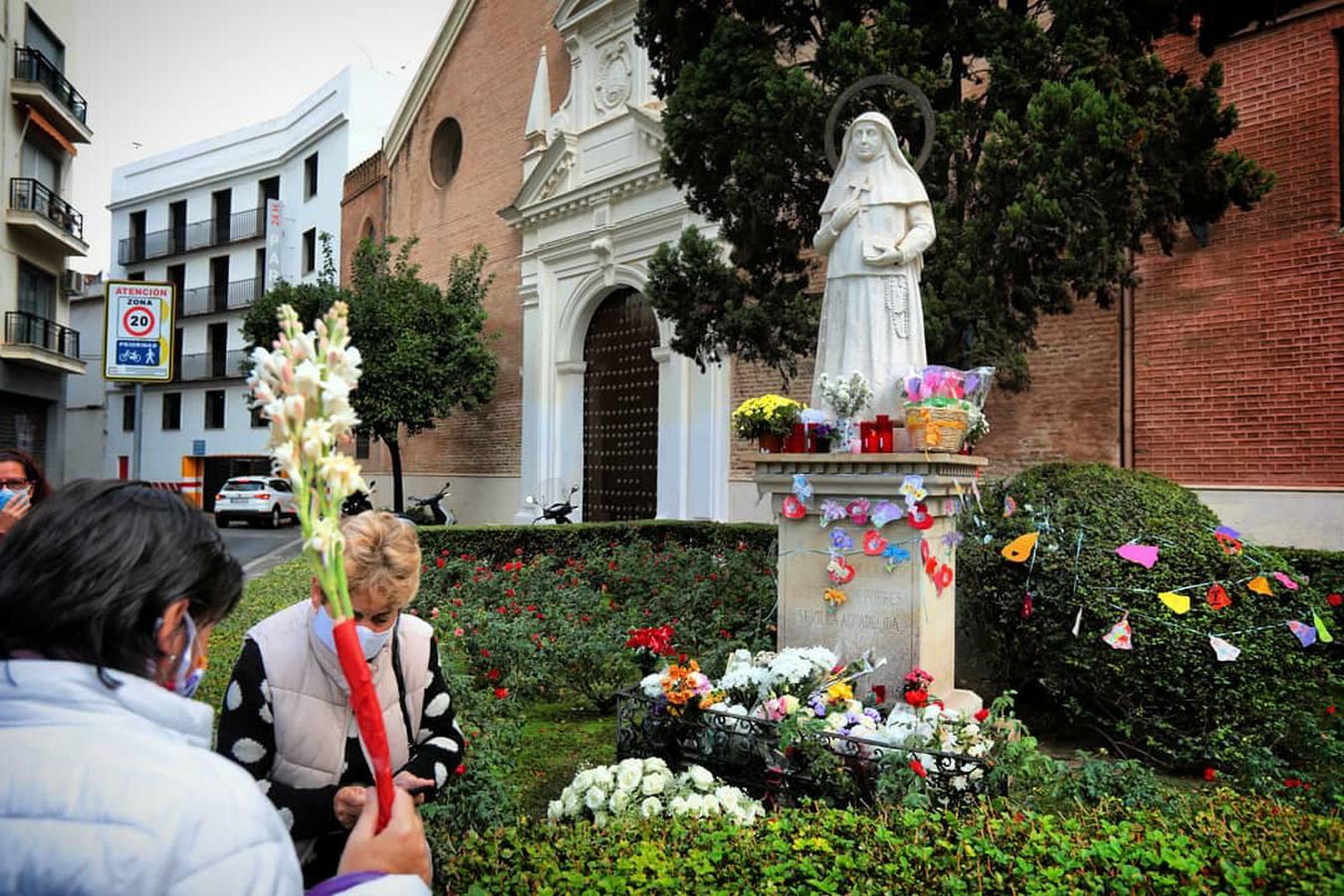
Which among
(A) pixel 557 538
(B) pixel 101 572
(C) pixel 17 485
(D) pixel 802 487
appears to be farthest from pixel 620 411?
(B) pixel 101 572

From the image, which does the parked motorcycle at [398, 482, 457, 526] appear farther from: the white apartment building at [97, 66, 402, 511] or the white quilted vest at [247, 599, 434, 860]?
the white quilted vest at [247, 599, 434, 860]

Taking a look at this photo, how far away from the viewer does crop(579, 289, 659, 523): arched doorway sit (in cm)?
1570

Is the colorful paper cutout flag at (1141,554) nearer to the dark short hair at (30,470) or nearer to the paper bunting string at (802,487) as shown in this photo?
the paper bunting string at (802,487)

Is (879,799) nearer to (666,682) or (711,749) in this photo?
(711,749)

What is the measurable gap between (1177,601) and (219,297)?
36863 mm

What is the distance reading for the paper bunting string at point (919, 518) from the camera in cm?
507

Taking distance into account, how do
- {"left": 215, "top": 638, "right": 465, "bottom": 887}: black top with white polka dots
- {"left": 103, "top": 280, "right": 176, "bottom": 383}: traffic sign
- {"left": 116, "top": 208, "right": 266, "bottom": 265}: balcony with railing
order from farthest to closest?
{"left": 116, "top": 208, "right": 266, "bottom": 265}: balcony with railing
{"left": 103, "top": 280, "right": 176, "bottom": 383}: traffic sign
{"left": 215, "top": 638, "right": 465, "bottom": 887}: black top with white polka dots

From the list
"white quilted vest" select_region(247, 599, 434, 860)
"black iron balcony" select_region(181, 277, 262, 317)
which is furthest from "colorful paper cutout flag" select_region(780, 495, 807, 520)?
"black iron balcony" select_region(181, 277, 262, 317)

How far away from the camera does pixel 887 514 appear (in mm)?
5152

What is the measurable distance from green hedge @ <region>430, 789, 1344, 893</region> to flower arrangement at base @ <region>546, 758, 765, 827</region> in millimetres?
578

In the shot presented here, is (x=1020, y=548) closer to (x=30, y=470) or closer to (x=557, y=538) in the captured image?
(x=30, y=470)

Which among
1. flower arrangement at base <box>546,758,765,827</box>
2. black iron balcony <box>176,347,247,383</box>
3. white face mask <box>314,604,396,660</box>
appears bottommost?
flower arrangement at base <box>546,758,765,827</box>

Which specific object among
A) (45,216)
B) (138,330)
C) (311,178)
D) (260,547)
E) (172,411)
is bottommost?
(260,547)

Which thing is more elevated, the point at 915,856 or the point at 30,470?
the point at 30,470
